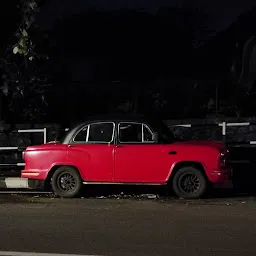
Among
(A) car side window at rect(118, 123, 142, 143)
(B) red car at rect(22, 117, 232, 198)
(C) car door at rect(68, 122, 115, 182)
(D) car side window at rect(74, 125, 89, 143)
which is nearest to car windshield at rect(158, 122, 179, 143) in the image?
(B) red car at rect(22, 117, 232, 198)

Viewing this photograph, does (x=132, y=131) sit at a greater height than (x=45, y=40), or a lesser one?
lesser

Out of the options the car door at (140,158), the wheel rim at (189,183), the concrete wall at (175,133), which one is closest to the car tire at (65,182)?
the car door at (140,158)

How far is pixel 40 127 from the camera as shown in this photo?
1606 centimetres

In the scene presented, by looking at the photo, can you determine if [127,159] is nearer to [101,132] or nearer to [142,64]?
[101,132]

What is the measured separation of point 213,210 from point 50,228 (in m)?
3.11

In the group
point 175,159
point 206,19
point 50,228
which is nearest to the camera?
point 50,228

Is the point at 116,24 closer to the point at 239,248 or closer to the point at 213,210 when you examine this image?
the point at 213,210

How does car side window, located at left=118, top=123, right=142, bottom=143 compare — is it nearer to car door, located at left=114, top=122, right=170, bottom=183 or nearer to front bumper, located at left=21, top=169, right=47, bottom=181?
car door, located at left=114, top=122, right=170, bottom=183

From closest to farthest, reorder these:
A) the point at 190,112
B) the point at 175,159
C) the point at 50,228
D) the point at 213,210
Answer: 1. the point at 50,228
2. the point at 213,210
3. the point at 175,159
4. the point at 190,112

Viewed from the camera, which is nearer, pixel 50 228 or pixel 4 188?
pixel 50 228

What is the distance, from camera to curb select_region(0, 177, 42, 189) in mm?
13086

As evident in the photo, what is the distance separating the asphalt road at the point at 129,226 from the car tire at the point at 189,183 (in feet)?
0.80

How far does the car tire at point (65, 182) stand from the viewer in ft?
39.4

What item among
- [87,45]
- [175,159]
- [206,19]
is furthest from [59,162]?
[206,19]
